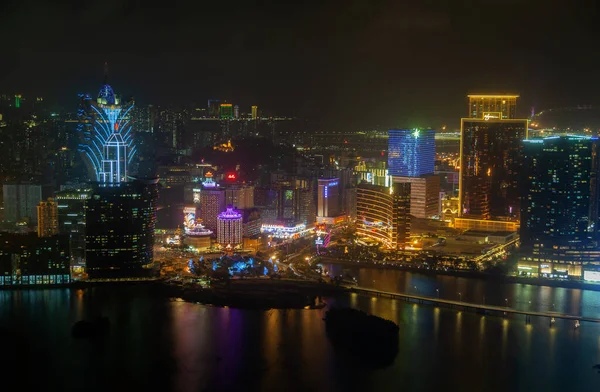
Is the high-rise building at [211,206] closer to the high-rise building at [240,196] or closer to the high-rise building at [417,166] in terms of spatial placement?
the high-rise building at [240,196]

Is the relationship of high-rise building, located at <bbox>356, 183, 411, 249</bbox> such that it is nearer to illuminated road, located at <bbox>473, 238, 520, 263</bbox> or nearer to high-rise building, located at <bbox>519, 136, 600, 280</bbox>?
illuminated road, located at <bbox>473, 238, 520, 263</bbox>

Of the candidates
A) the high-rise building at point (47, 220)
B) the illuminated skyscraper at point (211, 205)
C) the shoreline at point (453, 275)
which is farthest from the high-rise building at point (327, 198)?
the high-rise building at point (47, 220)

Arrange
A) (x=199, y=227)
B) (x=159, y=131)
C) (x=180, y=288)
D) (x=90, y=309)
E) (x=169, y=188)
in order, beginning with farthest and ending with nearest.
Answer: (x=159, y=131), (x=169, y=188), (x=199, y=227), (x=180, y=288), (x=90, y=309)

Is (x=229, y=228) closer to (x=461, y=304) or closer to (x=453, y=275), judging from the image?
(x=453, y=275)

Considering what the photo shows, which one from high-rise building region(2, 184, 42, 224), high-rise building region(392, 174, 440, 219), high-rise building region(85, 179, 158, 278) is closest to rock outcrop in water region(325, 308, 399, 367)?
high-rise building region(85, 179, 158, 278)

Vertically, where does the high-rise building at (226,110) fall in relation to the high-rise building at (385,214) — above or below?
above

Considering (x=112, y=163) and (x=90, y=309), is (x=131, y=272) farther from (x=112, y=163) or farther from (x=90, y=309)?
(x=112, y=163)

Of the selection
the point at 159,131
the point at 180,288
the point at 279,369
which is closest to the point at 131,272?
the point at 180,288
